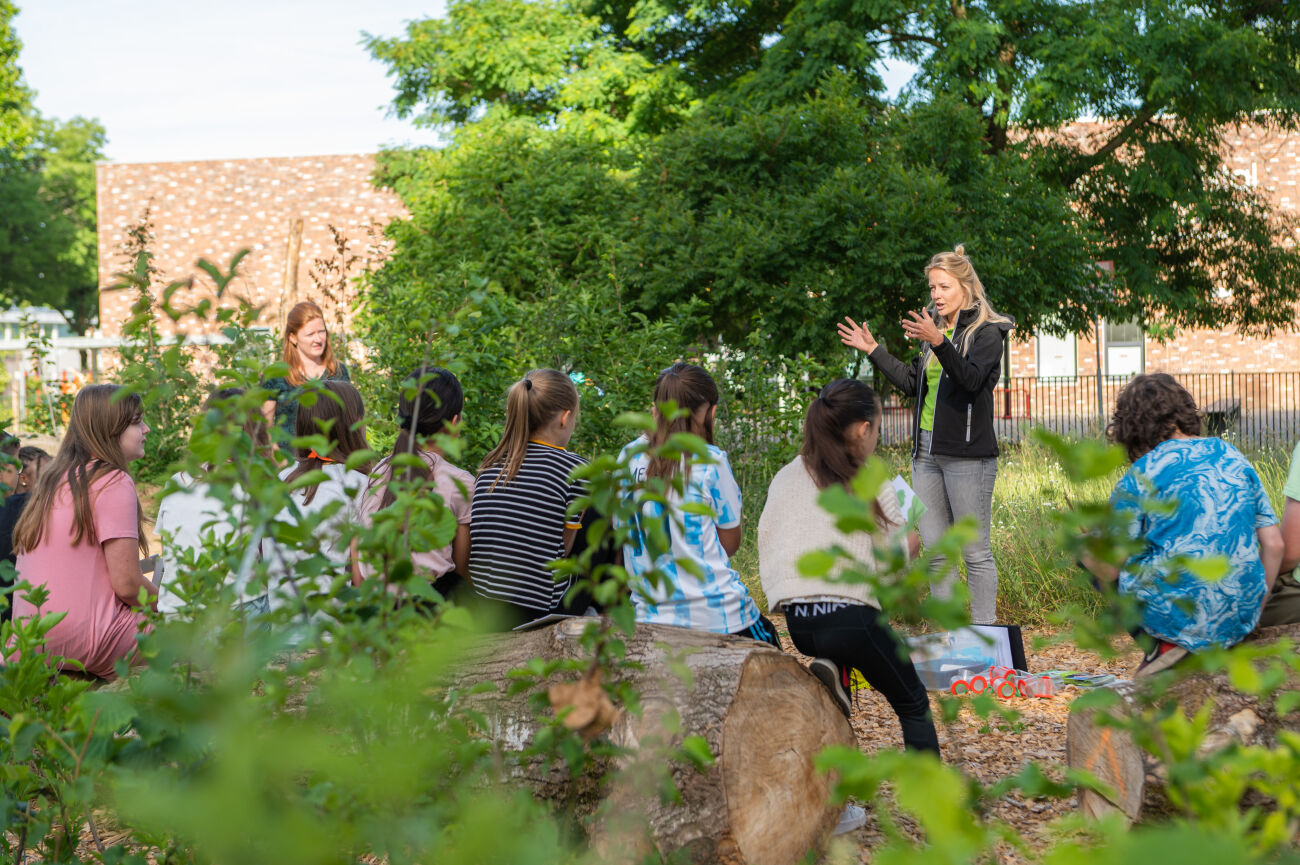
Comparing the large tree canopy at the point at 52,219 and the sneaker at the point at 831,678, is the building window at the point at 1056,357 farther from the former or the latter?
the large tree canopy at the point at 52,219

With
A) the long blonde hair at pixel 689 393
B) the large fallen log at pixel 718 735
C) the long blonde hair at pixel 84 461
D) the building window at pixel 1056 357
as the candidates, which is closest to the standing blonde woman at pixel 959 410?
the long blonde hair at pixel 689 393

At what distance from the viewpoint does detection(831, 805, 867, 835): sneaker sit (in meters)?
3.15

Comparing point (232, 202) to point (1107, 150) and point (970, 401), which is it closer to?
point (1107, 150)

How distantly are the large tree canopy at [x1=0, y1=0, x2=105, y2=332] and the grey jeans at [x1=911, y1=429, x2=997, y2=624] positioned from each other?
29.2m

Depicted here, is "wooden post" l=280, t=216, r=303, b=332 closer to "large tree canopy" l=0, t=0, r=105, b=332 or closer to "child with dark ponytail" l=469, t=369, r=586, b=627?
"child with dark ponytail" l=469, t=369, r=586, b=627

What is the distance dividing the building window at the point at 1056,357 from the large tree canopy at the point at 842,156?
721 cm

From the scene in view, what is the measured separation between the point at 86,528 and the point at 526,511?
4.56 feet

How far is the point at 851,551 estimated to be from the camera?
3281mm

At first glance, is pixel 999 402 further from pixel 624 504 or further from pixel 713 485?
pixel 624 504

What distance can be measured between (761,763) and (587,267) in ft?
29.1

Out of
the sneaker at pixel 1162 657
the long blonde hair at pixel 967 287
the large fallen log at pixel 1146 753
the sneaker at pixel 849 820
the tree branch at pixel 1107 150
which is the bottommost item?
the sneaker at pixel 849 820

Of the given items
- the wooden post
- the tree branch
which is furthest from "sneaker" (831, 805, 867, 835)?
the tree branch

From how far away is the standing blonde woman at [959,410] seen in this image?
488cm

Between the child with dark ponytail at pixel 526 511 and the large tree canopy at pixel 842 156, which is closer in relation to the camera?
the child with dark ponytail at pixel 526 511
